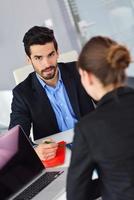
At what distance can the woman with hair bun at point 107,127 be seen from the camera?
118 cm

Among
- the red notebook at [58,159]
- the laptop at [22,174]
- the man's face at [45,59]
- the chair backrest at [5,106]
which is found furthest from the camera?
the chair backrest at [5,106]

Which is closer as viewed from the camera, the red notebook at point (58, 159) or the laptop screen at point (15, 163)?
the laptop screen at point (15, 163)

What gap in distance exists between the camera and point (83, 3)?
3945 mm

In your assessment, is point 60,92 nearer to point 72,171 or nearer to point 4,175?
point 4,175

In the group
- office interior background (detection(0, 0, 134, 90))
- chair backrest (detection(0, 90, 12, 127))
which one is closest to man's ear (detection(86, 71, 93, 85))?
chair backrest (detection(0, 90, 12, 127))

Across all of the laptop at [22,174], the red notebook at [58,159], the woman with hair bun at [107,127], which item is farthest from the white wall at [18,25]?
the woman with hair bun at [107,127]

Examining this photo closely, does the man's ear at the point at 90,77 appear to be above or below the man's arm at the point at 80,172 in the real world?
above

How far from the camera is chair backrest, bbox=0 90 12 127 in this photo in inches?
143

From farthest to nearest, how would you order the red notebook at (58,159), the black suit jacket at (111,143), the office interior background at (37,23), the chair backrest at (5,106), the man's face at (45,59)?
the office interior background at (37,23) → the chair backrest at (5,106) → the man's face at (45,59) → the red notebook at (58,159) → the black suit jacket at (111,143)

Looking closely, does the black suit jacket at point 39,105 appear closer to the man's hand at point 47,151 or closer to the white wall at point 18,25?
the man's hand at point 47,151

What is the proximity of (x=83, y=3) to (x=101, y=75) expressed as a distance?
9.46 feet

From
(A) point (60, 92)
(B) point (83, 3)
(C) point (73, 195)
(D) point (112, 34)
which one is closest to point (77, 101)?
(A) point (60, 92)


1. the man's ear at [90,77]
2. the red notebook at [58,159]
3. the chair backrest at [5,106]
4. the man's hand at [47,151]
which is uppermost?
the man's ear at [90,77]

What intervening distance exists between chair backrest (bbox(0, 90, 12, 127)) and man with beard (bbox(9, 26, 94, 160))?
1213mm
